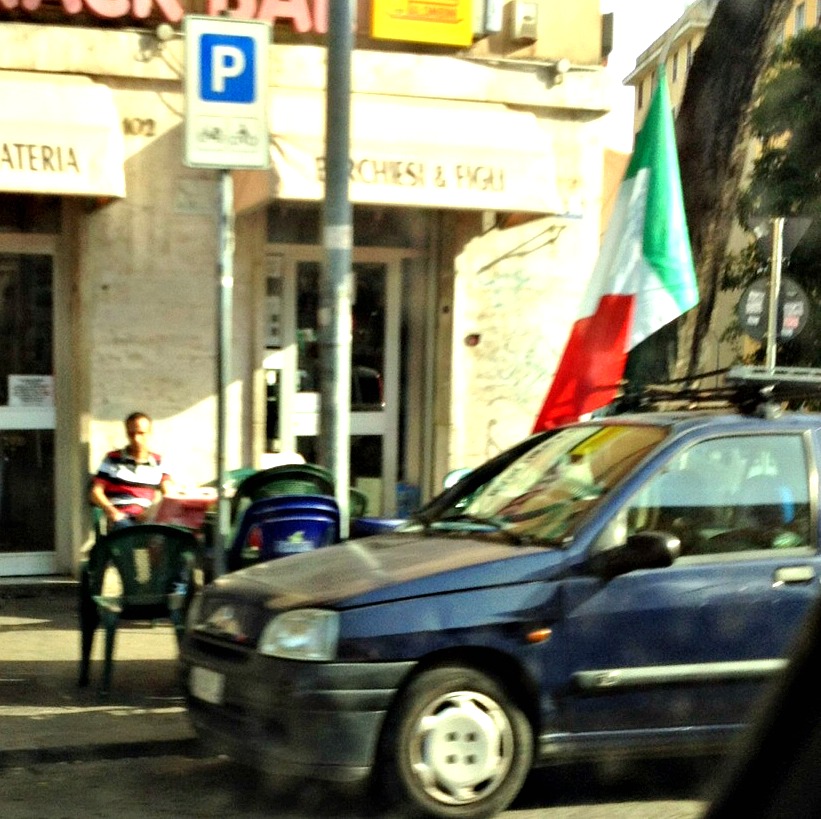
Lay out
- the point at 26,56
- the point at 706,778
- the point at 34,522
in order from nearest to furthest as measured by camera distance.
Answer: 1. the point at 706,778
2. the point at 26,56
3. the point at 34,522

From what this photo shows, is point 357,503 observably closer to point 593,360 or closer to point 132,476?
point 132,476

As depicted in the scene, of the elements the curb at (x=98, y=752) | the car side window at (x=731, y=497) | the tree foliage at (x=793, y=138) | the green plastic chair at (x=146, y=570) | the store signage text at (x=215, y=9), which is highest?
the tree foliage at (x=793, y=138)

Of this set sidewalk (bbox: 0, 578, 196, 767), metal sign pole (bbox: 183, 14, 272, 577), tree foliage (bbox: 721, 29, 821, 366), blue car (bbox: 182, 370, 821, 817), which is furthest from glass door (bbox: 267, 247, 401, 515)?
tree foliage (bbox: 721, 29, 821, 366)

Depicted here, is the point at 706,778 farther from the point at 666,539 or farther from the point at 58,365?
the point at 58,365

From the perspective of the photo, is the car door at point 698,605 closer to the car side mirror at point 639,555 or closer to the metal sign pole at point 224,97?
the car side mirror at point 639,555

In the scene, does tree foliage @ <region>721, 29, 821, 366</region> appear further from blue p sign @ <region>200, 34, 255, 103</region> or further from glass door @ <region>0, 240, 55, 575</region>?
blue p sign @ <region>200, 34, 255, 103</region>

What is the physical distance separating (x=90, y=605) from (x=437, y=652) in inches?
120

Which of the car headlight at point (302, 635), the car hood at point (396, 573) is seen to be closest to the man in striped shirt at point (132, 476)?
the car hood at point (396, 573)

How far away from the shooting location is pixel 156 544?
774 centimetres

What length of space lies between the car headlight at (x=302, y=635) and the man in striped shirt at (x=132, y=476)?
458cm

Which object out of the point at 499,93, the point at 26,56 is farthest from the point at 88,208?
the point at 499,93

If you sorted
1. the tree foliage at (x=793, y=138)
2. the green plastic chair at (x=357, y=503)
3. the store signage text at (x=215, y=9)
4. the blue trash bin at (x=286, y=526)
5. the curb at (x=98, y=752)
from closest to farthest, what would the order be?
1. the curb at (x=98, y=752)
2. the blue trash bin at (x=286, y=526)
3. the green plastic chair at (x=357, y=503)
4. the store signage text at (x=215, y=9)
5. the tree foliage at (x=793, y=138)

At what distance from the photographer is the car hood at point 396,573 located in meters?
5.38

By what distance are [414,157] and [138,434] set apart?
8.87 feet
